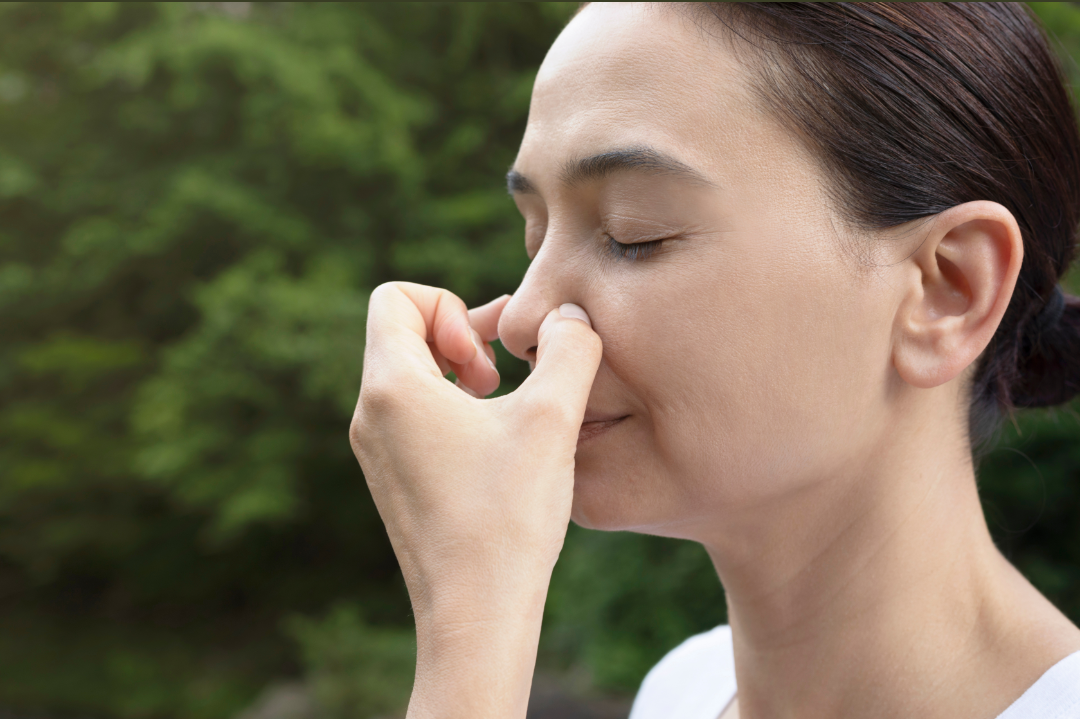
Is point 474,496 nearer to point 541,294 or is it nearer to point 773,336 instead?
point 541,294

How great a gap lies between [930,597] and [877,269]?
0.60 m

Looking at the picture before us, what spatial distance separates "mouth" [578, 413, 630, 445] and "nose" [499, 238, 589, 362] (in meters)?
0.17

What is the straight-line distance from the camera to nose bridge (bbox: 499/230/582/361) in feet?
4.59

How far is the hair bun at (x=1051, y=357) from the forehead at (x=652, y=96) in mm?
924

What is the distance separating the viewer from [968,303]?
4.48 ft

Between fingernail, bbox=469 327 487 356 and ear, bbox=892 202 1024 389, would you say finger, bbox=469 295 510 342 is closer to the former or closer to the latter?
fingernail, bbox=469 327 487 356

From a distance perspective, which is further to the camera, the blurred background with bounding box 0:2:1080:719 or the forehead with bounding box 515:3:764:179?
the blurred background with bounding box 0:2:1080:719

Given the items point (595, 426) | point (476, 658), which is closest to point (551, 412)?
point (595, 426)

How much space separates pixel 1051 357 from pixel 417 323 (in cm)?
143

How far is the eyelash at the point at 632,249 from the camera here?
1.33 m

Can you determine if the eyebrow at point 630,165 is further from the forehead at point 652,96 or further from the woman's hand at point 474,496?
the woman's hand at point 474,496

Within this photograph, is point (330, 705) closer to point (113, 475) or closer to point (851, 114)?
point (113, 475)

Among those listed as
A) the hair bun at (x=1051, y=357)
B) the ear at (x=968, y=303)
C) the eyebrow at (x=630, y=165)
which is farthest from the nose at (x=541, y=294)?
the hair bun at (x=1051, y=357)

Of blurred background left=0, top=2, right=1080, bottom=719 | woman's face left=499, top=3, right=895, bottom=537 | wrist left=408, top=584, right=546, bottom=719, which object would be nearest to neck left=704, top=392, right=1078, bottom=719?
woman's face left=499, top=3, right=895, bottom=537
